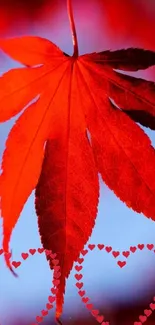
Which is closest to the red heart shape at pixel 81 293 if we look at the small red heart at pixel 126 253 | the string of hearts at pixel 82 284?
the string of hearts at pixel 82 284

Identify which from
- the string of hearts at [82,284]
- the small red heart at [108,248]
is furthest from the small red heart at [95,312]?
the small red heart at [108,248]

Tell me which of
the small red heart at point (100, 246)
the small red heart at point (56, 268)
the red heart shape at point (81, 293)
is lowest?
the red heart shape at point (81, 293)

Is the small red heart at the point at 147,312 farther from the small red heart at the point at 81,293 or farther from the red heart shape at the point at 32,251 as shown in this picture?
the red heart shape at the point at 32,251

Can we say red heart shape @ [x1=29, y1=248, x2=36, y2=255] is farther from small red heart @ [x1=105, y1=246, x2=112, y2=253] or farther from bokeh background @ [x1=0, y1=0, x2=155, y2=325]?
small red heart @ [x1=105, y1=246, x2=112, y2=253]

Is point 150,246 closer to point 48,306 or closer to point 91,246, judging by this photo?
point 91,246

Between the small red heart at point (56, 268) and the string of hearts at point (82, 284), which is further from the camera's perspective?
the string of hearts at point (82, 284)

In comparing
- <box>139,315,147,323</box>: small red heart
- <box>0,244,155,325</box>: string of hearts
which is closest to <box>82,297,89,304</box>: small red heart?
<box>0,244,155,325</box>: string of hearts

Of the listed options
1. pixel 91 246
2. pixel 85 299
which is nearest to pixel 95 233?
pixel 91 246

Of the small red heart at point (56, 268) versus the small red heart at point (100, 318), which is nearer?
the small red heart at point (56, 268)

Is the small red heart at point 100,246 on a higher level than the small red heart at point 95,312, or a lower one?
higher

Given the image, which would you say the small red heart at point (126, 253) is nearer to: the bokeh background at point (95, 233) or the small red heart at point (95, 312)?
the bokeh background at point (95, 233)
